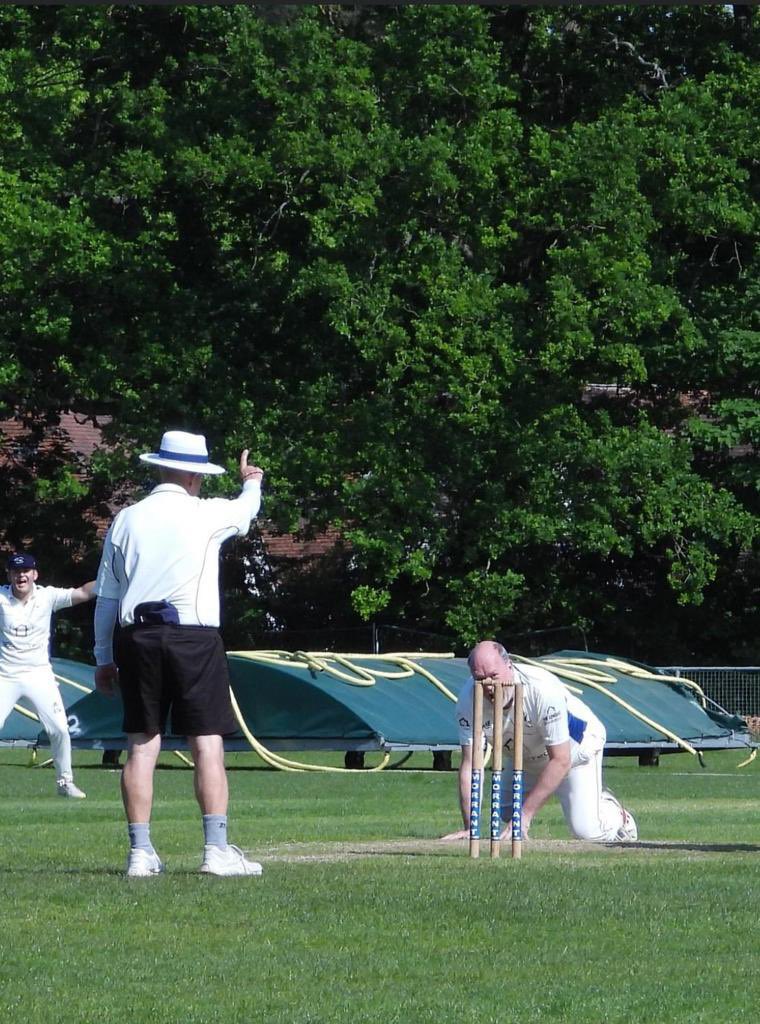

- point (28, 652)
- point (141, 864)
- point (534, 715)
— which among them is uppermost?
point (534, 715)

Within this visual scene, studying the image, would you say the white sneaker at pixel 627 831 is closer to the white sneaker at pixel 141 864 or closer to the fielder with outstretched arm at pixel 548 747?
the fielder with outstretched arm at pixel 548 747

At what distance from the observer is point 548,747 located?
11.6 m

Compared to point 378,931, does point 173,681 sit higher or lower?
higher

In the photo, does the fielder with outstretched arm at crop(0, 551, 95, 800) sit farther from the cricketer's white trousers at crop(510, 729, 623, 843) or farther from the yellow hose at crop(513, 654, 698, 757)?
the yellow hose at crop(513, 654, 698, 757)

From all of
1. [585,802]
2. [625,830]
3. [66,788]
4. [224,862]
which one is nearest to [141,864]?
[224,862]

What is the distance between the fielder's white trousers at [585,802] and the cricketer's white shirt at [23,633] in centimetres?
679

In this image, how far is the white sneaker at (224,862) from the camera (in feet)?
30.0

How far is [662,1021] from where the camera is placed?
216 inches

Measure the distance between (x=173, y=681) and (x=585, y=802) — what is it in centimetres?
402

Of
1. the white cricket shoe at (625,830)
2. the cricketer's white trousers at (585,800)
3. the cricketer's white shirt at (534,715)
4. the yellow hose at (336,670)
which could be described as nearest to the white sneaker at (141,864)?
the cricketer's white shirt at (534,715)

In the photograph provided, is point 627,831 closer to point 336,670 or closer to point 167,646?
point 167,646

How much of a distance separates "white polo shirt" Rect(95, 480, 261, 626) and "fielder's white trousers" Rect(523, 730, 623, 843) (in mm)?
3591

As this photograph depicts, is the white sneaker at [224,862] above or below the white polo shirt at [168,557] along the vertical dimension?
below

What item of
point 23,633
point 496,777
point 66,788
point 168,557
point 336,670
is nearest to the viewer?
point 168,557
